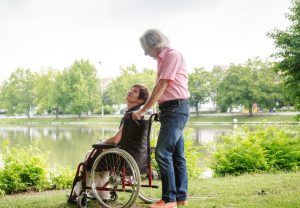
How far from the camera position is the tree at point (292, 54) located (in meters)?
11.0

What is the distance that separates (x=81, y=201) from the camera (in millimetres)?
3832

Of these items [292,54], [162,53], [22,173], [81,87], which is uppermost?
[81,87]

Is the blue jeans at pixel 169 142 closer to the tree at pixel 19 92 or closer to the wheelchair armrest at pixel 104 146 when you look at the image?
the wheelchair armrest at pixel 104 146

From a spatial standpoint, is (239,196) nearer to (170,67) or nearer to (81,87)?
(170,67)

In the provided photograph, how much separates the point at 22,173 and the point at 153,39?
4056 mm

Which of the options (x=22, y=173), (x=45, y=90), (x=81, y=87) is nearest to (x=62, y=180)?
(x=22, y=173)

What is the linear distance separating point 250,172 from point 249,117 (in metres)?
36.2

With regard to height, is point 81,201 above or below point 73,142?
Result: above

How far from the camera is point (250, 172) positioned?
6.89m

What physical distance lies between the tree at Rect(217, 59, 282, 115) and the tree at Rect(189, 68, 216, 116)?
241 inches

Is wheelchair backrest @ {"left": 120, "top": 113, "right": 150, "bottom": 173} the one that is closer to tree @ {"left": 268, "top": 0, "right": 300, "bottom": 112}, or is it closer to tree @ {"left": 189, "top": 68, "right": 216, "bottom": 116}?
tree @ {"left": 268, "top": 0, "right": 300, "bottom": 112}

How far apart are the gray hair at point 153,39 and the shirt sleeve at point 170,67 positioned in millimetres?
126

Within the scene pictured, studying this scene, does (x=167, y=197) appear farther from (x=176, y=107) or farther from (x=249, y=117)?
(x=249, y=117)

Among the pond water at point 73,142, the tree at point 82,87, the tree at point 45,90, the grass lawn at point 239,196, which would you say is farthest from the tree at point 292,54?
the tree at point 45,90
